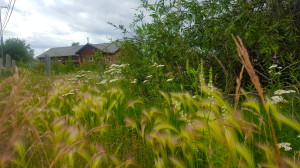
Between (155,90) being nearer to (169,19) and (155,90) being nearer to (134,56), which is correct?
(169,19)

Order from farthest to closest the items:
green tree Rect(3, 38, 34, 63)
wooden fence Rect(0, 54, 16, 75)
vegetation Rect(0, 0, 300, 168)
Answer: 1. green tree Rect(3, 38, 34, 63)
2. wooden fence Rect(0, 54, 16, 75)
3. vegetation Rect(0, 0, 300, 168)

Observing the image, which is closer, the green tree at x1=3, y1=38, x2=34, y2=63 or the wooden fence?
the wooden fence

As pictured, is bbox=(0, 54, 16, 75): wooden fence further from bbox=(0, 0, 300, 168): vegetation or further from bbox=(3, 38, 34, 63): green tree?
bbox=(3, 38, 34, 63): green tree

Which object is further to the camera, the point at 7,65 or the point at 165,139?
the point at 7,65

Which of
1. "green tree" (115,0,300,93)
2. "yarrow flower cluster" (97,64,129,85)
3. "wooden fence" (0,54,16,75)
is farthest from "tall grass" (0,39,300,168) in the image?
"wooden fence" (0,54,16,75)

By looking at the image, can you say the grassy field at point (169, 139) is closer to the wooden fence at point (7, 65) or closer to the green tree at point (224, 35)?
the green tree at point (224, 35)

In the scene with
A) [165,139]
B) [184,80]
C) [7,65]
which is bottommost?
[165,139]

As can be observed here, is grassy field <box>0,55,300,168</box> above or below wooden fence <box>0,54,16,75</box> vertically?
below

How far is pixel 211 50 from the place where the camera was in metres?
3.52

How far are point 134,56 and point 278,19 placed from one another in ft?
8.61

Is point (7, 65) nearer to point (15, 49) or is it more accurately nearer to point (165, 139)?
point (165, 139)

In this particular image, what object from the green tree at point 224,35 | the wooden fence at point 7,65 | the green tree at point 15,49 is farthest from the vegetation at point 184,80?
the green tree at point 15,49

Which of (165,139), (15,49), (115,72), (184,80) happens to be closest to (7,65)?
(115,72)

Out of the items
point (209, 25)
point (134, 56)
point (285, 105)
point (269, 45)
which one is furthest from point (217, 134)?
point (134, 56)
